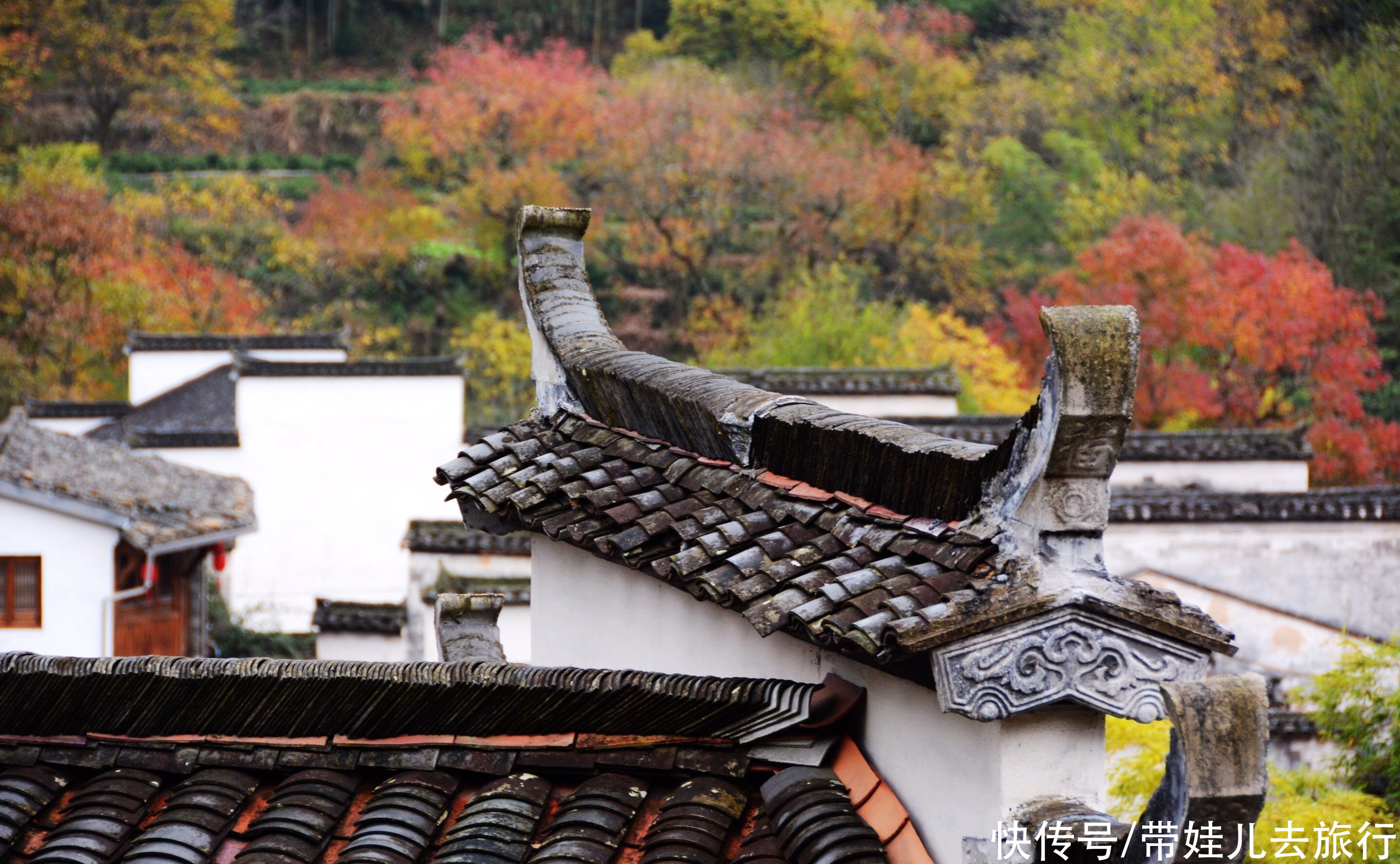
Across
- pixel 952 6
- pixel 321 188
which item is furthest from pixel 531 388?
pixel 952 6

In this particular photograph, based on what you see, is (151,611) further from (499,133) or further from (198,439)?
(499,133)

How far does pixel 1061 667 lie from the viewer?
290cm

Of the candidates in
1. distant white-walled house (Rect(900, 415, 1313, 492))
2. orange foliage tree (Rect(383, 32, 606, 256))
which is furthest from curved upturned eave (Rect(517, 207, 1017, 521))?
orange foliage tree (Rect(383, 32, 606, 256))

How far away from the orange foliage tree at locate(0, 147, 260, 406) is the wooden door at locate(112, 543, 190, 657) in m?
16.2

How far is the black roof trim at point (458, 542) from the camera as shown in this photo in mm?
15336

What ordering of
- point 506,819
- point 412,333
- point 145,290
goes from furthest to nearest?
1. point 412,333
2. point 145,290
3. point 506,819

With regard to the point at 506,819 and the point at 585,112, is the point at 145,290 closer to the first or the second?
the point at 585,112

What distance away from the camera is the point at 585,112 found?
4078 cm

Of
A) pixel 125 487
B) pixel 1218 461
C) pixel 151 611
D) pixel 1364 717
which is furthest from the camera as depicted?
pixel 1218 461

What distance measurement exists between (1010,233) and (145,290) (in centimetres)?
2350

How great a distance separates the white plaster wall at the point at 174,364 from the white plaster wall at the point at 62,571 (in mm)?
12846

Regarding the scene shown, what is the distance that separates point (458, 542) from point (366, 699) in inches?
473

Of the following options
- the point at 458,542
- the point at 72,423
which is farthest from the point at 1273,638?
the point at 72,423

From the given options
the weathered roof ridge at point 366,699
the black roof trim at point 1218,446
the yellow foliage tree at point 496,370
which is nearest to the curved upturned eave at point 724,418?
the weathered roof ridge at point 366,699
